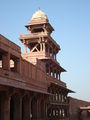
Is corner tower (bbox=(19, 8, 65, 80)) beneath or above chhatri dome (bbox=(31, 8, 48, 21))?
beneath

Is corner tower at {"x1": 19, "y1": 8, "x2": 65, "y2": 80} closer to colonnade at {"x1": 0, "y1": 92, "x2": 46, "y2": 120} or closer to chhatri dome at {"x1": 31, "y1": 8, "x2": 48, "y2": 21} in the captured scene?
chhatri dome at {"x1": 31, "y1": 8, "x2": 48, "y2": 21}

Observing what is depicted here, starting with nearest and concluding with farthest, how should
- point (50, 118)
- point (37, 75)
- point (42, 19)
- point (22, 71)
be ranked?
point (22, 71), point (37, 75), point (50, 118), point (42, 19)

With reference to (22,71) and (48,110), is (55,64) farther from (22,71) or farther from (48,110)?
(22,71)

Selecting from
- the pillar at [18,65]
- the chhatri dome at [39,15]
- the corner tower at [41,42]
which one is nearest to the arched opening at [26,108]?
the pillar at [18,65]

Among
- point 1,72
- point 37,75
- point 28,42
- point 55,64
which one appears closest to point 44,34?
point 28,42

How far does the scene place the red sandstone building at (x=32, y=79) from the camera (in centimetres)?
2240

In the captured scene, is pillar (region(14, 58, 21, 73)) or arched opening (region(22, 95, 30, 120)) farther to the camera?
arched opening (region(22, 95, 30, 120))

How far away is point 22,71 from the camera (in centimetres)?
2675

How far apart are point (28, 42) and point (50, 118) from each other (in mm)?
12077

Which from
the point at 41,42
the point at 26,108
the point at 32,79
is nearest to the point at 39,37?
the point at 41,42

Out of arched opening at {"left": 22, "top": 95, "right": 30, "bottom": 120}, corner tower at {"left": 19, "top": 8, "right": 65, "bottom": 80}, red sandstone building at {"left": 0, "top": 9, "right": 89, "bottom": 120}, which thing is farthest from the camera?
corner tower at {"left": 19, "top": 8, "right": 65, "bottom": 80}

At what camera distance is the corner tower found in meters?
39.8

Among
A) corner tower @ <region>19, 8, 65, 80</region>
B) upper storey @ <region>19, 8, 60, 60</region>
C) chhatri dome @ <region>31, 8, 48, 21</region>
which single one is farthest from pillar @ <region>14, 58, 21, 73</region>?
chhatri dome @ <region>31, 8, 48, 21</region>

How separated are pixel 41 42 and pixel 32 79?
37.9 ft
